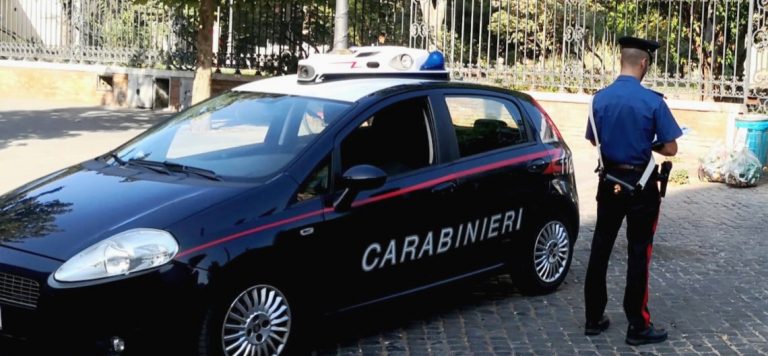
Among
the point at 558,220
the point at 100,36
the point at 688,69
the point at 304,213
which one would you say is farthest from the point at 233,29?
the point at 304,213

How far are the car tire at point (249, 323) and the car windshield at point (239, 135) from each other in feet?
2.25

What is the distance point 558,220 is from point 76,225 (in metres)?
3.27

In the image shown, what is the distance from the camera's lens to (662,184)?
579 cm

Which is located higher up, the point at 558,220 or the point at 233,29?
the point at 233,29

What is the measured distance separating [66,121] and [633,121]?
14135mm

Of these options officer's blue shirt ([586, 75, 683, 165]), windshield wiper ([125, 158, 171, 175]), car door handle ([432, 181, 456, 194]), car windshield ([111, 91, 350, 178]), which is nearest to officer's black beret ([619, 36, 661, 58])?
officer's blue shirt ([586, 75, 683, 165])

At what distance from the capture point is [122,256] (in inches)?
188

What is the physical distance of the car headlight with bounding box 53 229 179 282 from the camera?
4.72 m

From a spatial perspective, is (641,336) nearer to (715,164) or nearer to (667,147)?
(667,147)

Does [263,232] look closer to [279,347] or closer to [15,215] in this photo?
[279,347]

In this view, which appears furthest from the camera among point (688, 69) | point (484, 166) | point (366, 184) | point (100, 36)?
point (100, 36)

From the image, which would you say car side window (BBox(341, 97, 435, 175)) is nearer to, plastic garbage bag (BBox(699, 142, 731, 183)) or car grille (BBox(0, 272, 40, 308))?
car grille (BBox(0, 272, 40, 308))

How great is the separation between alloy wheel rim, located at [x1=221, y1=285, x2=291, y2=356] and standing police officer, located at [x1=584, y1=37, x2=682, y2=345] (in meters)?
1.88

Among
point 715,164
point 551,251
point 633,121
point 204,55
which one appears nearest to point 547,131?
point 551,251
